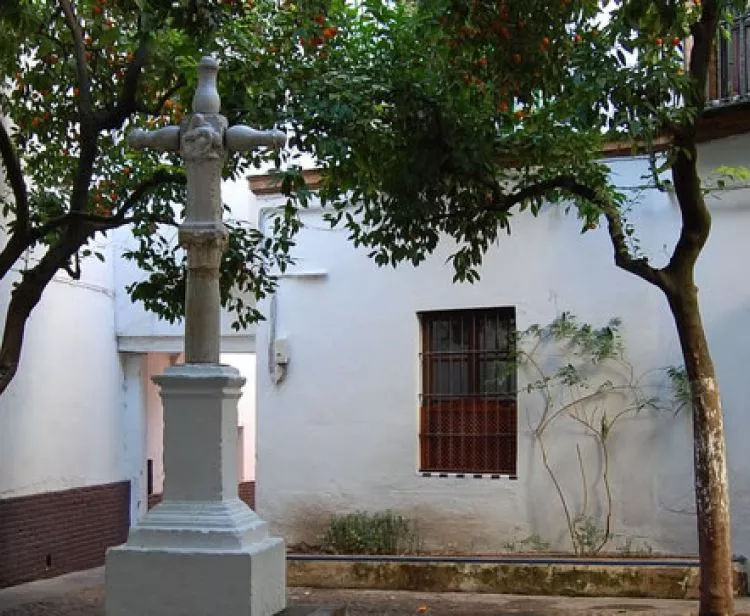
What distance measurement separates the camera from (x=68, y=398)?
12.3 m

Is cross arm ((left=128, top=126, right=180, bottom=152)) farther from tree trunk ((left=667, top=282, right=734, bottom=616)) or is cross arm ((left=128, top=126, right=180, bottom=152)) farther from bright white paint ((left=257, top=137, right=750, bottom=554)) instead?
bright white paint ((left=257, top=137, right=750, bottom=554))

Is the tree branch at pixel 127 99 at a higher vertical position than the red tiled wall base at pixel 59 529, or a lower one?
higher

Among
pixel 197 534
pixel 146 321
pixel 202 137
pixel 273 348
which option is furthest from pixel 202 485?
pixel 146 321

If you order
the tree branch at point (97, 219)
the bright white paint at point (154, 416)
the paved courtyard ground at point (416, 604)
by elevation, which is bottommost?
the paved courtyard ground at point (416, 604)

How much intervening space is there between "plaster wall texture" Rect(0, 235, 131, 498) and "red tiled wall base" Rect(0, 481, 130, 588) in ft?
0.49

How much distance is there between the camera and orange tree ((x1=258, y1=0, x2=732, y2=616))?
24.7 feet

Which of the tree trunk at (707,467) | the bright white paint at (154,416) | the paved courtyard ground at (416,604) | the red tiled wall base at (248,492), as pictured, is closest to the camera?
the tree trunk at (707,467)

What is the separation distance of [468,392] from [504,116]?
3.87m

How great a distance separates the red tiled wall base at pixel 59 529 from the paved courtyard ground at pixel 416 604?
0.48m

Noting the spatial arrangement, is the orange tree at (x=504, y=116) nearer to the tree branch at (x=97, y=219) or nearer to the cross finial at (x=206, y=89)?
the tree branch at (x=97, y=219)

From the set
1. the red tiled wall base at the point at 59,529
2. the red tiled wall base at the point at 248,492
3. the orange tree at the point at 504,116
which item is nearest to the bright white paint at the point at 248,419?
the red tiled wall base at the point at 248,492

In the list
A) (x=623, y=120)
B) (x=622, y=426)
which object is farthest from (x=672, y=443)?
(x=623, y=120)

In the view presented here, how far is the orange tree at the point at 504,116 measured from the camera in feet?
24.7

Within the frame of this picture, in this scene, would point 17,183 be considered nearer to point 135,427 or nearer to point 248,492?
point 135,427
